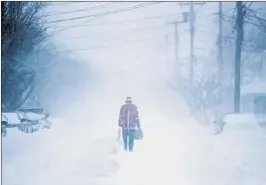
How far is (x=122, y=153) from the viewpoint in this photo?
26.9 feet

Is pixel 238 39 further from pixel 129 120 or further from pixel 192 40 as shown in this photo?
pixel 192 40

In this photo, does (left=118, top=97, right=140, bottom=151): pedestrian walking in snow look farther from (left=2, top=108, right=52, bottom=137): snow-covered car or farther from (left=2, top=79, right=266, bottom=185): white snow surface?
(left=2, top=108, right=52, bottom=137): snow-covered car

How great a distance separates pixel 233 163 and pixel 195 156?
3.22 feet

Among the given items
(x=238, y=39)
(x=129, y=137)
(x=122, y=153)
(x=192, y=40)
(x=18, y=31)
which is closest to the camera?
(x=122, y=153)

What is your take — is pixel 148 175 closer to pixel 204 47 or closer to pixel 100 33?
pixel 100 33

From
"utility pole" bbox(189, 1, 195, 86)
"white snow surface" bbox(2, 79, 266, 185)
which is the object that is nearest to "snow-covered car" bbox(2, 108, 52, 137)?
"white snow surface" bbox(2, 79, 266, 185)

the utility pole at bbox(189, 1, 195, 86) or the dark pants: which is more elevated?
the utility pole at bbox(189, 1, 195, 86)

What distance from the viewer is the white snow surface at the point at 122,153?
6844 millimetres

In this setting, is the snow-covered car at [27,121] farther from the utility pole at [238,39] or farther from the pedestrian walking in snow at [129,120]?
the utility pole at [238,39]

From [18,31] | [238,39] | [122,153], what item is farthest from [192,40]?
[122,153]

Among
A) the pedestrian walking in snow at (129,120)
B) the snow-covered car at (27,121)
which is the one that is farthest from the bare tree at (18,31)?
the pedestrian walking in snow at (129,120)

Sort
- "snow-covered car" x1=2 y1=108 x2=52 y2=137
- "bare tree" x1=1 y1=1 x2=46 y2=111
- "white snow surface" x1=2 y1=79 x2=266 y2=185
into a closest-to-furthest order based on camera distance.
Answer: "white snow surface" x1=2 y1=79 x2=266 y2=185, "bare tree" x1=1 y1=1 x2=46 y2=111, "snow-covered car" x1=2 y1=108 x2=52 y2=137

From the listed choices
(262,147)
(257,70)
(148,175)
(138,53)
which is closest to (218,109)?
(257,70)

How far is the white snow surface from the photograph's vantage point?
6844 millimetres
